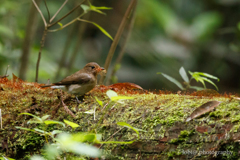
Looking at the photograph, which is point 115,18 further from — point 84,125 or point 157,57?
point 84,125

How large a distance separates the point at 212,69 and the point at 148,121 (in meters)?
6.22

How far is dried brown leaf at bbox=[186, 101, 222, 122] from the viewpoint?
1577 millimetres

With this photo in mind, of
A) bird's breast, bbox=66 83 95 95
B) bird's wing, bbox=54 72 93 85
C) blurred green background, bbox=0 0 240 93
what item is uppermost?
blurred green background, bbox=0 0 240 93

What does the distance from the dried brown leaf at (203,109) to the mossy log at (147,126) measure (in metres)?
0.03

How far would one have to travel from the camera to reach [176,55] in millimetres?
7262

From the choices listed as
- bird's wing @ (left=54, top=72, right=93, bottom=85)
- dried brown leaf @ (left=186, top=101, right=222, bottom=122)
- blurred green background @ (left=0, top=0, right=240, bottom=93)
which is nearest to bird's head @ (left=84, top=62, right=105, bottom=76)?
bird's wing @ (left=54, top=72, right=93, bottom=85)

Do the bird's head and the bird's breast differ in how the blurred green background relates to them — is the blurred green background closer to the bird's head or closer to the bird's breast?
the bird's head

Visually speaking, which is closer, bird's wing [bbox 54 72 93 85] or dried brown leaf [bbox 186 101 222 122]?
dried brown leaf [bbox 186 101 222 122]

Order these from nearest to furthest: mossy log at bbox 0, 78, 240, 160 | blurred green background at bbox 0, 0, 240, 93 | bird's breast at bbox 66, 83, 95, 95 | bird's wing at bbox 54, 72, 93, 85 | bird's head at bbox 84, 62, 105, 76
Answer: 1. mossy log at bbox 0, 78, 240, 160
2. bird's breast at bbox 66, 83, 95, 95
3. bird's wing at bbox 54, 72, 93, 85
4. bird's head at bbox 84, 62, 105, 76
5. blurred green background at bbox 0, 0, 240, 93

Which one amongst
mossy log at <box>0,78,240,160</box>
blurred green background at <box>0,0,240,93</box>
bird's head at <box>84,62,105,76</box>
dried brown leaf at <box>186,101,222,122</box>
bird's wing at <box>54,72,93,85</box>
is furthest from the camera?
blurred green background at <box>0,0,240,93</box>

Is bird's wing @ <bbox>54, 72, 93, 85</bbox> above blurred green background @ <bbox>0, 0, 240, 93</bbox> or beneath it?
beneath

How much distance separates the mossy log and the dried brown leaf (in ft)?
0.09

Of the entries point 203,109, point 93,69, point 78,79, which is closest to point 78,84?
point 78,79

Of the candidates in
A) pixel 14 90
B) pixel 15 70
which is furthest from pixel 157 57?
pixel 14 90
